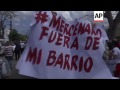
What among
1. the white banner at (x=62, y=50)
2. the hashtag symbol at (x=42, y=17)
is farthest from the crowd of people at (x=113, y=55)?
the hashtag symbol at (x=42, y=17)

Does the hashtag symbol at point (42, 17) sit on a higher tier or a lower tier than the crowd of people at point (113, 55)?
higher

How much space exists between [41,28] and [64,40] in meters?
0.40

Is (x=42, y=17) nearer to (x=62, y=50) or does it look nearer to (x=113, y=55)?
(x=62, y=50)

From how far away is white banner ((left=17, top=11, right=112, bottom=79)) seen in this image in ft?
16.8

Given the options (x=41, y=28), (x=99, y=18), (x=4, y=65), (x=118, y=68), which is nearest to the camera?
(x=41, y=28)

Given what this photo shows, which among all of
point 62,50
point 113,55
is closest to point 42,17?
point 62,50

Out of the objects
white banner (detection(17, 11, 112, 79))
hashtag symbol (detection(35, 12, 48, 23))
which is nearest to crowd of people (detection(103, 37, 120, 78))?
white banner (detection(17, 11, 112, 79))

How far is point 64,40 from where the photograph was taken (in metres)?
5.24

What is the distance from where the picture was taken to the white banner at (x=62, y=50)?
16.8ft

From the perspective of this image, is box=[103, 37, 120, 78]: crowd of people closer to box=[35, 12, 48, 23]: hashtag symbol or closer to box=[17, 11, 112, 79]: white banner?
box=[17, 11, 112, 79]: white banner

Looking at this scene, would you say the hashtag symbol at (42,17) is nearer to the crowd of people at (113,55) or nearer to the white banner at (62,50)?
the white banner at (62,50)

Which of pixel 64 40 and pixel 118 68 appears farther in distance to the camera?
pixel 118 68
